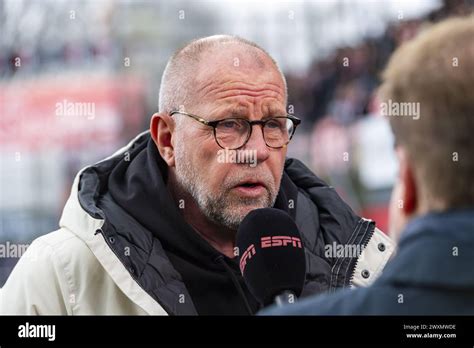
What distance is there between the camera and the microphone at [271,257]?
1544 mm

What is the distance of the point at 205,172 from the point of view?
2.21 meters

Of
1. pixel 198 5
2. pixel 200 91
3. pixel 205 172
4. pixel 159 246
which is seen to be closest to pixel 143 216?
pixel 159 246

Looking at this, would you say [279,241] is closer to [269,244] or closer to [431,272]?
[269,244]

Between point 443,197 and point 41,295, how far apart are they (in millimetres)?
1191

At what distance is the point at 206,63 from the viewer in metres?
2.26

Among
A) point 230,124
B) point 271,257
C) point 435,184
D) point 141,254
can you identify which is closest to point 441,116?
point 435,184

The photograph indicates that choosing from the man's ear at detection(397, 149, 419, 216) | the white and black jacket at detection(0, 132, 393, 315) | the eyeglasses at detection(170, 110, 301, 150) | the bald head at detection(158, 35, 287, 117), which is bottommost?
the white and black jacket at detection(0, 132, 393, 315)

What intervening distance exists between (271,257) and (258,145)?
22.7 inches

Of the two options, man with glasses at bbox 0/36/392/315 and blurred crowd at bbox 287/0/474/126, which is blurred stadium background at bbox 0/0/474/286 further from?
man with glasses at bbox 0/36/392/315

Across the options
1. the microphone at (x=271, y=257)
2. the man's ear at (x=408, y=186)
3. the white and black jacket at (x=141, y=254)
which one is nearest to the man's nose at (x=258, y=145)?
the white and black jacket at (x=141, y=254)

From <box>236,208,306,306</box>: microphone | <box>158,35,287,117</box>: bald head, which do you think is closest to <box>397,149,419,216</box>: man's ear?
<box>236,208,306,306</box>: microphone

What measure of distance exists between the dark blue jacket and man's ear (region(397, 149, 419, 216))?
0.04 m

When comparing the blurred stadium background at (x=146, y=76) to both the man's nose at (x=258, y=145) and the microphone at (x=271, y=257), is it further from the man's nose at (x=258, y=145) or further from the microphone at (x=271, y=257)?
the microphone at (x=271, y=257)

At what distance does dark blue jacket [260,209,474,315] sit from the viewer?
982 mm
